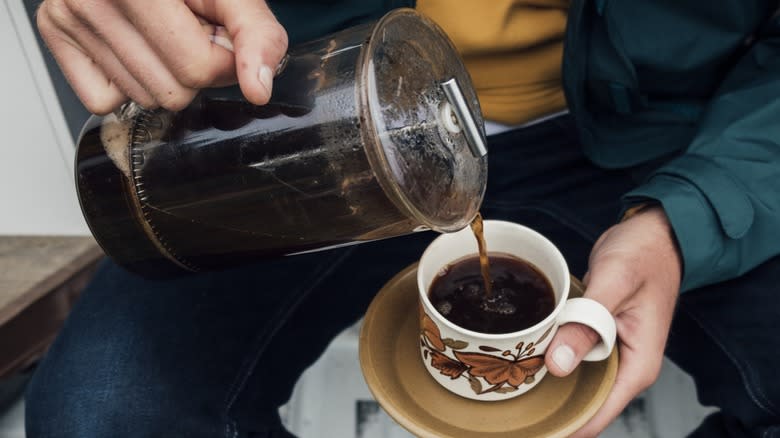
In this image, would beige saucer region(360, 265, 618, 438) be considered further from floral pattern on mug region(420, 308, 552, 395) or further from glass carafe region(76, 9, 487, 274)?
glass carafe region(76, 9, 487, 274)

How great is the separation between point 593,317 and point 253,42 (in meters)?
0.43

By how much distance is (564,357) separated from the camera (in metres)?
0.75

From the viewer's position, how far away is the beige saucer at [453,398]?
77 centimetres

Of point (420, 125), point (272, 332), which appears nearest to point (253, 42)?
point (420, 125)

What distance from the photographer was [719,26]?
1022 mm

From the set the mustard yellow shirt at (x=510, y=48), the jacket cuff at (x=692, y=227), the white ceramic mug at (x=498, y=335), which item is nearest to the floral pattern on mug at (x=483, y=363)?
the white ceramic mug at (x=498, y=335)

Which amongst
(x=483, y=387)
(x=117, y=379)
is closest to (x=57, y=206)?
(x=117, y=379)

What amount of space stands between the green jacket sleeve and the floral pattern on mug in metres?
0.28

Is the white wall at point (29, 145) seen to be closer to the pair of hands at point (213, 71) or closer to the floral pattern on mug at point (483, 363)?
the pair of hands at point (213, 71)

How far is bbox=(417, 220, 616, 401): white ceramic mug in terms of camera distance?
74 cm

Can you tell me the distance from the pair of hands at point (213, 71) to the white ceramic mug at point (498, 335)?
0.03 meters

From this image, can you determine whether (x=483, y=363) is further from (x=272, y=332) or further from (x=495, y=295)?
(x=272, y=332)

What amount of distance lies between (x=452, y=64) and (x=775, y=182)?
1.59ft

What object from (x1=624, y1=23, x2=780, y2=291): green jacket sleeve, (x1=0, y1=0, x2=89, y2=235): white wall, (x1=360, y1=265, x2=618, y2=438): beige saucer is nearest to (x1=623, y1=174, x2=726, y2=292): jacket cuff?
(x1=624, y1=23, x2=780, y2=291): green jacket sleeve
